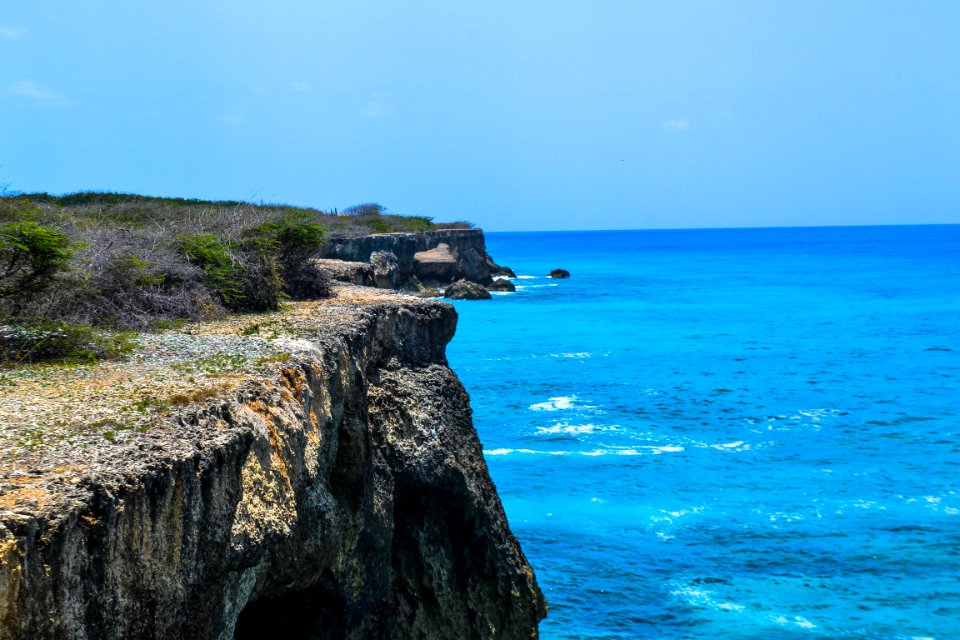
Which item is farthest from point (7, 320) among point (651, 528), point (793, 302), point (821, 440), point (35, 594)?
point (793, 302)

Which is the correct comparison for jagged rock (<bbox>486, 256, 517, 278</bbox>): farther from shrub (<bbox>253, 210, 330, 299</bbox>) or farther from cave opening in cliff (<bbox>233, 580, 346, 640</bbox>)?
cave opening in cliff (<bbox>233, 580, 346, 640</bbox>)

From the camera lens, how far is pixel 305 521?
29.5 ft

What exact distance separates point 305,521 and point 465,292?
57520 millimetres

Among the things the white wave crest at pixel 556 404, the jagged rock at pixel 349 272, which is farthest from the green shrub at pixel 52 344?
the white wave crest at pixel 556 404

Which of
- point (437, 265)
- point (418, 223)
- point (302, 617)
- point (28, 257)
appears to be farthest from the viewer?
point (418, 223)

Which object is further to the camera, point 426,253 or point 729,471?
point 426,253

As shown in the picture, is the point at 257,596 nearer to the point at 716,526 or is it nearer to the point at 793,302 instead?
the point at 716,526

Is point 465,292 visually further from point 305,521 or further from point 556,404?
point 305,521

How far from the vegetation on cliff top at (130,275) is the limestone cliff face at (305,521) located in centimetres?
220

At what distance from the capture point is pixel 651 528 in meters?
20.3

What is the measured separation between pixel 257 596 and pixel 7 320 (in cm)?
496

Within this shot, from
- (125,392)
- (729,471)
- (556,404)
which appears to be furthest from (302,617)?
(556,404)

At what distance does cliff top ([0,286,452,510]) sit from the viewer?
6.17 m

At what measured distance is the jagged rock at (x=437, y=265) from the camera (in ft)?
221
